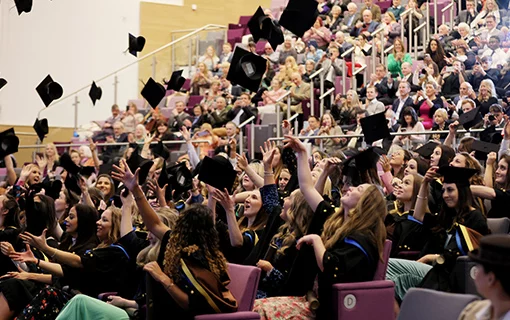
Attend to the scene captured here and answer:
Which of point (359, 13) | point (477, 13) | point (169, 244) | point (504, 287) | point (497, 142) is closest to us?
point (504, 287)

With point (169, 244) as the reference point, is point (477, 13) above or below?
above

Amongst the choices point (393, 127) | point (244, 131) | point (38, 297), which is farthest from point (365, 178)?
point (244, 131)

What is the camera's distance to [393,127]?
9.22m

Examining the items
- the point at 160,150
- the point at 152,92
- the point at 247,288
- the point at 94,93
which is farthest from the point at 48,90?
the point at 247,288

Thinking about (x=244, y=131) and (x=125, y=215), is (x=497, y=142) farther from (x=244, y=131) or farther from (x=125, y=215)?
(x=244, y=131)

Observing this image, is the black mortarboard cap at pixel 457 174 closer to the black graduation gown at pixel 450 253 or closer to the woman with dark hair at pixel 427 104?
the black graduation gown at pixel 450 253

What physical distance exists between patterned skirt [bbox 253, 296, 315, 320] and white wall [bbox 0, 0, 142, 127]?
390 inches

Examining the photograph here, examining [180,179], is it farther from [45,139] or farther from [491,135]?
[45,139]

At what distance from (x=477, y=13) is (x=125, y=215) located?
8.65 metres

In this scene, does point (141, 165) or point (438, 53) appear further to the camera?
point (438, 53)

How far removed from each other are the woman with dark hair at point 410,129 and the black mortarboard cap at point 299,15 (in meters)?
1.63

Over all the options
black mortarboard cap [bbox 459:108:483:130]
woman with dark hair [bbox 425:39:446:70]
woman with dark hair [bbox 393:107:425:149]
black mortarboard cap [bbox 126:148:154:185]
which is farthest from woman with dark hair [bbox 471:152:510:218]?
woman with dark hair [bbox 425:39:446:70]

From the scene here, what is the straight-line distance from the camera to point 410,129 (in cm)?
855

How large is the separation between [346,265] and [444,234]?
1.21m
